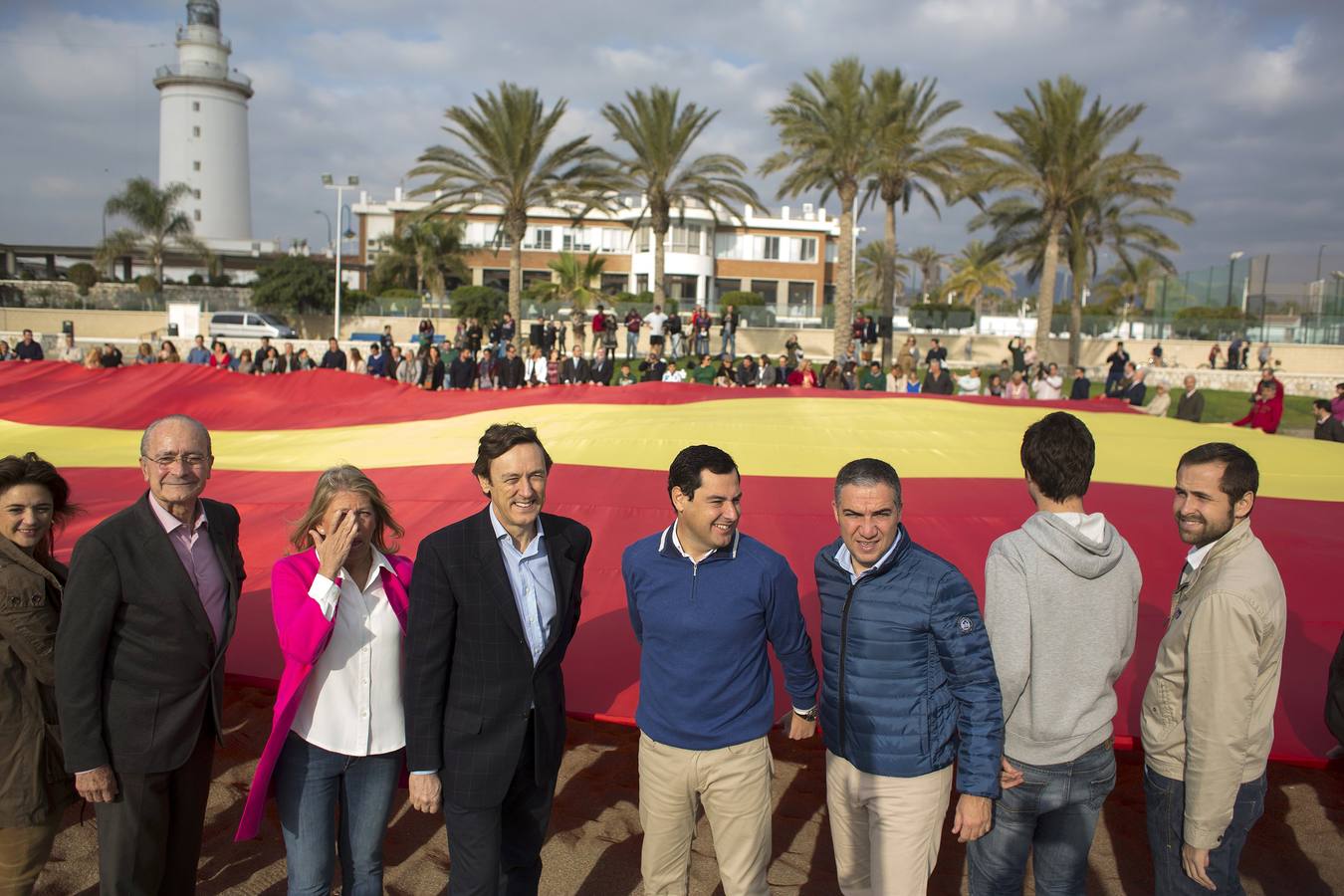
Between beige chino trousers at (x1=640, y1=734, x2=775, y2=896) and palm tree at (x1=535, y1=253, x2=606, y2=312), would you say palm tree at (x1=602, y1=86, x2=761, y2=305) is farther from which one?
beige chino trousers at (x1=640, y1=734, x2=775, y2=896)

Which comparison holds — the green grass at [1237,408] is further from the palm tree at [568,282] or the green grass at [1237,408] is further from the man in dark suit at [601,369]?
the palm tree at [568,282]

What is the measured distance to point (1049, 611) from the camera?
2.71 metres

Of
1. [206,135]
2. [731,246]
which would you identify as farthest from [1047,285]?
[206,135]

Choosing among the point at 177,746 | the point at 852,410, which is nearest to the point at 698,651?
the point at 177,746

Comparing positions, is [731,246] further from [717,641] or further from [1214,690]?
[1214,690]

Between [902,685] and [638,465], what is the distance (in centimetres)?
380

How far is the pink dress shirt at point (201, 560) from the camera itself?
2934 mm

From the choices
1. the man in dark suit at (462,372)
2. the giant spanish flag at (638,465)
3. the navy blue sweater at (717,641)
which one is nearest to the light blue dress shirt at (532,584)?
the navy blue sweater at (717,641)

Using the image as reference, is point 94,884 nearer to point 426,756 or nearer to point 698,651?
point 426,756

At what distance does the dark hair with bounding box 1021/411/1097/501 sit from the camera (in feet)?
9.09

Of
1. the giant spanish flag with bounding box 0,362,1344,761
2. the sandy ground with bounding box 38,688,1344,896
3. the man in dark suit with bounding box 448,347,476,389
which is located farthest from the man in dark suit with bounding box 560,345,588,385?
the sandy ground with bounding box 38,688,1344,896

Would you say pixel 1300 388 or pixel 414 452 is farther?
→ pixel 1300 388

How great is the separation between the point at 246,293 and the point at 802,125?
1135 inches

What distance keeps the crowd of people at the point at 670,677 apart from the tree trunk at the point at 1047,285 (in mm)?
24555
